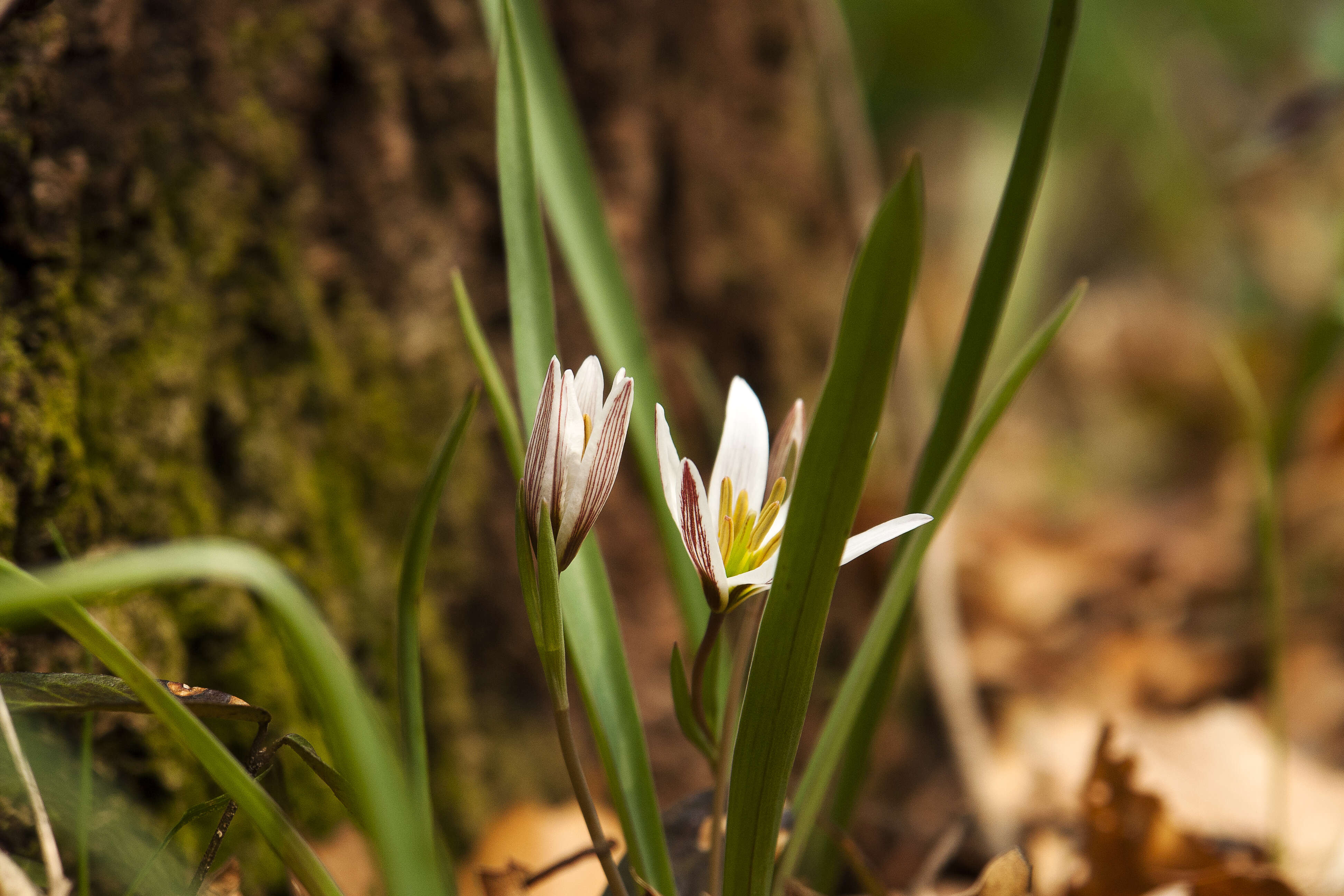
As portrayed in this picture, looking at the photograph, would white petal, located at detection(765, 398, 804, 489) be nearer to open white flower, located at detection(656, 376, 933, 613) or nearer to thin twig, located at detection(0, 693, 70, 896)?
open white flower, located at detection(656, 376, 933, 613)

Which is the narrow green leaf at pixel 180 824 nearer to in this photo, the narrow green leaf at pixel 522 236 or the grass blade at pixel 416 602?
the grass blade at pixel 416 602

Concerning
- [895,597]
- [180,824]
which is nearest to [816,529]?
[895,597]

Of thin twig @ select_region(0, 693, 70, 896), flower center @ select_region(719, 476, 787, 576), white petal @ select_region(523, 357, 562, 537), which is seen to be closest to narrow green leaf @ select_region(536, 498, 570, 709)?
white petal @ select_region(523, 357, 562, 537)

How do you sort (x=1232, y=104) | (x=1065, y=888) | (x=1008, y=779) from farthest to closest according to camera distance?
(x=1232, y=104)
(x=1008, y=779)
(x=1065, y=888)

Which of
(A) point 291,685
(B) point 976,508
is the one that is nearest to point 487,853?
(A) point 291,685

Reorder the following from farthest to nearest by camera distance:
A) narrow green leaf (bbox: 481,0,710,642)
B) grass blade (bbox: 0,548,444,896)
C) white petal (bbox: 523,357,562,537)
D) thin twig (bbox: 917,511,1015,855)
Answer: thin twig (bbox: 917,511,1015,855)
narrow green leaf (bbox: 481,0,710,642)
white petal (bbox: 523,357,562,537)
grass blade (bbox: 0,548,444,896)

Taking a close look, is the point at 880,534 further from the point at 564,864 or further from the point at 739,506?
the point at 564,864

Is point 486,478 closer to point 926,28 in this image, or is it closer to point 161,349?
point 161,349
